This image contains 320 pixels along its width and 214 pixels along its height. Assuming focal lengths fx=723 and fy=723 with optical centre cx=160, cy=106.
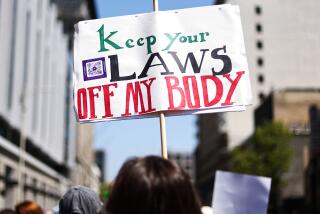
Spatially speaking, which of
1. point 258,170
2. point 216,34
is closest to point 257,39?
A: point 258,170

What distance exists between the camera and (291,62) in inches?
3393

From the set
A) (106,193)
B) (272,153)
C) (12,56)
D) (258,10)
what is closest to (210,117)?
(258,10)

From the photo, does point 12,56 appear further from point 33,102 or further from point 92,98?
point 92,98

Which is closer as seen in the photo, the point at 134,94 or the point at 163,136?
the point at 163,136

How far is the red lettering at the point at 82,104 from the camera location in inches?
217

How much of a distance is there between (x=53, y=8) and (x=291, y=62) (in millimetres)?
37920

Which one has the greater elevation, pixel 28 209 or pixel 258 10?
pixel 258 10

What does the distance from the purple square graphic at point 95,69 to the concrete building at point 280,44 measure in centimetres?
8024

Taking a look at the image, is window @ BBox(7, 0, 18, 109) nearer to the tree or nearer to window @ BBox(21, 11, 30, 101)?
window @ BBox(21, 11, 30, 101)

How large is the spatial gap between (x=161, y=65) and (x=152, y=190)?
8.73 ft

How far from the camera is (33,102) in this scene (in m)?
46.1

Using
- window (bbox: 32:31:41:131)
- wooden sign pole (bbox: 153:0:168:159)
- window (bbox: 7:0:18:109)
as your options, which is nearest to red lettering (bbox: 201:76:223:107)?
wooden sign pole (bbox: 153:0:168:159)

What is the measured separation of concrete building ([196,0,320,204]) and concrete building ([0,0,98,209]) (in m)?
26.9

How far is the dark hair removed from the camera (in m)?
2.78
